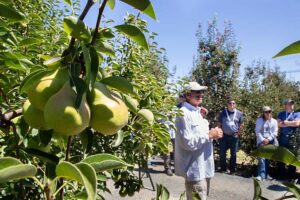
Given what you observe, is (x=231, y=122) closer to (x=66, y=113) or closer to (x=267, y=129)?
(x=267, y=129)

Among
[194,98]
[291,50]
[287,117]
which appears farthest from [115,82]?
[287,117]

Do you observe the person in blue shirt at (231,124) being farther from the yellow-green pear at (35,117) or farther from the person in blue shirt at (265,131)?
the yellow-green pear at (35,117)

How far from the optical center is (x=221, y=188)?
8164 mm

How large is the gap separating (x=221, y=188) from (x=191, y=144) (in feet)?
13.5

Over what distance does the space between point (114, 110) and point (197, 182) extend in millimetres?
3880

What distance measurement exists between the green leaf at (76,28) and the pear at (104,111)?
0.12 metres

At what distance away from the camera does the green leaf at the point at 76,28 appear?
32.6 inches

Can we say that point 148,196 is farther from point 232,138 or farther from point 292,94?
point 292,94

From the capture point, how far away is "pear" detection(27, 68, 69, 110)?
2.70 feet

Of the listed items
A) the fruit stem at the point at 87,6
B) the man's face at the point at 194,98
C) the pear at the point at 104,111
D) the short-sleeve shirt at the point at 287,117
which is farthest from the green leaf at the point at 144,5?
the short-sleeve shirt at the point at 287,117

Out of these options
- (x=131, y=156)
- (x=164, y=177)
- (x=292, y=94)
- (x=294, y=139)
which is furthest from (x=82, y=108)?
(x=292, y=94)

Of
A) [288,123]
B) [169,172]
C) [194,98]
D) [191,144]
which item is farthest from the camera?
[169,172]

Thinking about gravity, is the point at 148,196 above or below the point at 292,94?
below

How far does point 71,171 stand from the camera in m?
0.70
